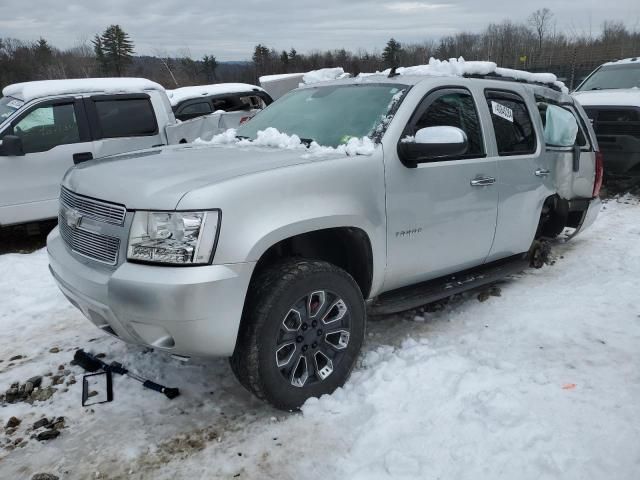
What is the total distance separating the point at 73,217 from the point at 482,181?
2756 mm

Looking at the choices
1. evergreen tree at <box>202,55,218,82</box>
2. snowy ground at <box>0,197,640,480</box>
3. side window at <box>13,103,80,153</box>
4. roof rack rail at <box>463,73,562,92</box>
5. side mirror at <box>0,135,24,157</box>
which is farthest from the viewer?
evergreen tree at <box>202,55,218,82</box>

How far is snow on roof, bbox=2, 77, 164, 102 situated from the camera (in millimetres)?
6617

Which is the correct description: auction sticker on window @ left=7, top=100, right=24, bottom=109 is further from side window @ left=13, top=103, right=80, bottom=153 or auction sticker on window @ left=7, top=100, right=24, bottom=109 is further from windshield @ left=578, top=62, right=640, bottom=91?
windshield @ left=578, top=62, right=640, bottom=91

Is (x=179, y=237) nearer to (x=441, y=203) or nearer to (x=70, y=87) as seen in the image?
(x=441, y=203)

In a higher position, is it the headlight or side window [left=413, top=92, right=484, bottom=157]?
side window [left=413, top=92, right=484, bottom=157]

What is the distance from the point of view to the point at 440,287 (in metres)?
3.83

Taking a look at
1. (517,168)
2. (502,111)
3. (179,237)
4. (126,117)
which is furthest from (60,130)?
(517,168)

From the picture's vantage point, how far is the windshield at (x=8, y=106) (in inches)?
256

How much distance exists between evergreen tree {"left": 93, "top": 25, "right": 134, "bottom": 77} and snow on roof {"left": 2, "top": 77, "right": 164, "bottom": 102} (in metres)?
65.3

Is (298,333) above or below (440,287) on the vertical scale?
above

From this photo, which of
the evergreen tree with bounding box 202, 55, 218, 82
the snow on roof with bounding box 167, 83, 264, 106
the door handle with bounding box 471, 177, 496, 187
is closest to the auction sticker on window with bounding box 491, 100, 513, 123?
the door handle with bounding box 471, 177, 496, 187

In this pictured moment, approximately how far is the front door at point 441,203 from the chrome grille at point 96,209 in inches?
61.8

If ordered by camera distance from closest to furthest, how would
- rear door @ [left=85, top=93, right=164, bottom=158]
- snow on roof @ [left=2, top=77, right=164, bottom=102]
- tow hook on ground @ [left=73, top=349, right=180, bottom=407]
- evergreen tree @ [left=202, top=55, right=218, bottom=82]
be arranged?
tow hook on ground @ [left=73, top=349, right=180, bottom=407] → snow on roof @ [left=2, top=77, right=164, bottom=102] → rear door @ [left=85, top=93, right=164, bottom=158] → evergreen tree @ [left=202, top=55, right=218, bottom=82]

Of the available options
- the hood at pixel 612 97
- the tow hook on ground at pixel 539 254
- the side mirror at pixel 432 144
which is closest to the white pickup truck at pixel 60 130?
the side mirror at pixel 432 144
